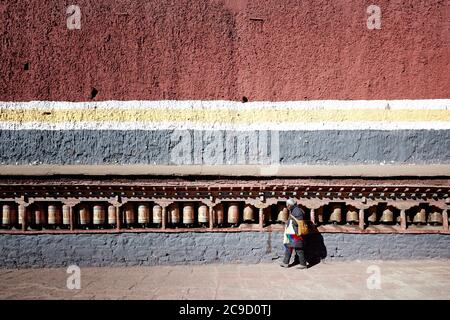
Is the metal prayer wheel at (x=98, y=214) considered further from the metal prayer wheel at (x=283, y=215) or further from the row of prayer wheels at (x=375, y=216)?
the row of prayer wheels at (x=375, y=216)

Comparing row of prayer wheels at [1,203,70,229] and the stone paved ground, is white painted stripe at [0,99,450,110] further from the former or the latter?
the stone paved ground

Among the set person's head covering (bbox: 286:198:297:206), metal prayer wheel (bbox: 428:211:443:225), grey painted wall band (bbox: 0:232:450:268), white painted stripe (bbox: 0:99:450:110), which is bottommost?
grey painted wall band (bbox: 0:232:450:268)

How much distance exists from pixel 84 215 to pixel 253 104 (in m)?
3.42

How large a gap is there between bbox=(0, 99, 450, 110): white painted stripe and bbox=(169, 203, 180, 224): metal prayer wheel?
1.84m

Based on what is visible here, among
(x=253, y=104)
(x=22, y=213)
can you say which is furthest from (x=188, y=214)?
(x=22, y=213)

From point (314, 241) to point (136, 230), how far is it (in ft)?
9.38

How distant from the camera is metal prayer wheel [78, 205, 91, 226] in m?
5.79

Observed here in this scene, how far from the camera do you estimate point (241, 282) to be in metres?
4.97

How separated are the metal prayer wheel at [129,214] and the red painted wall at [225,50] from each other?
204 centimetres

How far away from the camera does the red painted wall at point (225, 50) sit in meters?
6.63

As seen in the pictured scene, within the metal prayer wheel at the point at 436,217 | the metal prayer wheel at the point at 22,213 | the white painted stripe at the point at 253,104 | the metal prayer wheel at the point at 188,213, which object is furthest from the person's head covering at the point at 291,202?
the metal prayer wheel at the point at 22,213

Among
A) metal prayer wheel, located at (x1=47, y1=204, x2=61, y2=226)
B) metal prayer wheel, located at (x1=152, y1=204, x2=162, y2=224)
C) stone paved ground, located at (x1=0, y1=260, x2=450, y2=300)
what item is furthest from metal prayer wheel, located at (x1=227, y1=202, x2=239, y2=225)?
metal prayer wheel, located at (x1=47, y1=204, x2=61, y2=226)

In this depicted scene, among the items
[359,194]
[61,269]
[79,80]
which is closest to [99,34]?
[79,80]

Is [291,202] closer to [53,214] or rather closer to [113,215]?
[113,215]
